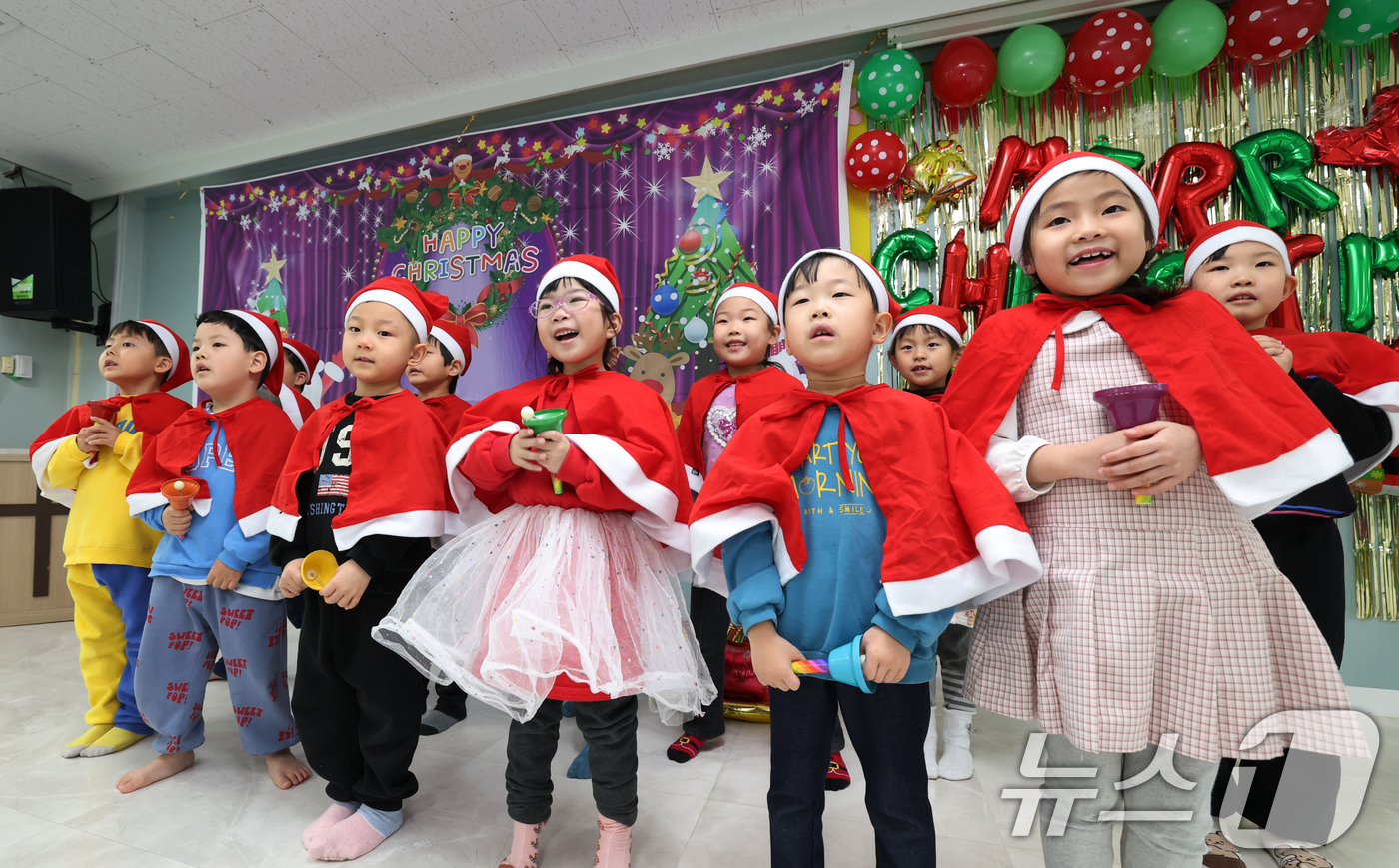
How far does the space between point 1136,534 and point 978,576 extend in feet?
1.07

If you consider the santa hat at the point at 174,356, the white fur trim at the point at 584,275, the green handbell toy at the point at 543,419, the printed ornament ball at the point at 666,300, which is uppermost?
the printed ornament ball at the point at 666,300

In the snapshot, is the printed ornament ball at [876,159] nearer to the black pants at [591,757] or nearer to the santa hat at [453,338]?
the santa hat at [453,338]

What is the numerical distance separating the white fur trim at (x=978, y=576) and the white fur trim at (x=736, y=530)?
0.71 ft

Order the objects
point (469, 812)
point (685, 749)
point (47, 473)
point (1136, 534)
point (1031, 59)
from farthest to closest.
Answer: point (1031, 59), point (47, 473), point (685, 749), point (469, 812), point (1136, 534)

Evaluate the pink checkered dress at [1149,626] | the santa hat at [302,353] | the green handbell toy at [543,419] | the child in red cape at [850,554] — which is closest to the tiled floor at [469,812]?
the child in red cape at [850,554]

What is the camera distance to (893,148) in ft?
9.48

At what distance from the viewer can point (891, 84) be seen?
2.89 meters

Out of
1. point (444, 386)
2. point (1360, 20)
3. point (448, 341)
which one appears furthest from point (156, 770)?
point (1360, 20)

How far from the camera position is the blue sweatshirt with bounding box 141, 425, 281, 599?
192cm

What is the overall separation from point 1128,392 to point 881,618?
22.5 inches

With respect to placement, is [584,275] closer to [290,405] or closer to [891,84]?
[290,405]

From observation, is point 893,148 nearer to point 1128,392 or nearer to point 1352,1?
point 1352,1

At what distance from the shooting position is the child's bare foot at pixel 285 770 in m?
1.95

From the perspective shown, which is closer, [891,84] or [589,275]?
[589,275]
